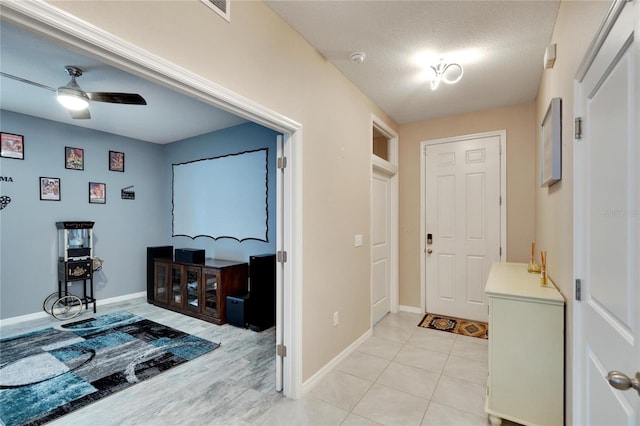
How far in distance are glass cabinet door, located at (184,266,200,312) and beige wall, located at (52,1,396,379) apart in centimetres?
216

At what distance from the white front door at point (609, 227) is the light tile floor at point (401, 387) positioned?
2.84 feet

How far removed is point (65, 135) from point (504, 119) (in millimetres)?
5821

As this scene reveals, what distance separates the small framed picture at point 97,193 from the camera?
4.47m

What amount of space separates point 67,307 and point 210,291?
207 centimetres

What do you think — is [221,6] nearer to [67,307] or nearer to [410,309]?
[410,309]

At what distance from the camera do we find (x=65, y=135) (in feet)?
13.8

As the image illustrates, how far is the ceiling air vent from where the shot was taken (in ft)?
4.89

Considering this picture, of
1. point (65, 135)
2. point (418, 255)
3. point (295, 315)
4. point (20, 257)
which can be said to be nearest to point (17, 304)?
point (20, 257)

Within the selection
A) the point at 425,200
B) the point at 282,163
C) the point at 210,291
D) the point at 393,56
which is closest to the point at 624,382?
the point at 282,163

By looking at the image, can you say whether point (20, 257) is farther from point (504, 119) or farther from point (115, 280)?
point (504, 119)

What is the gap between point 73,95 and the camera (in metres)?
2.53

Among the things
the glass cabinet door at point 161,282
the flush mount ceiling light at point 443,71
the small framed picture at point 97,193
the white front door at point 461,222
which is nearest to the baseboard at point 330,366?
the white front door at point 461,222

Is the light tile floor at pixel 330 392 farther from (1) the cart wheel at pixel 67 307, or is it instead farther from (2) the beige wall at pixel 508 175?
(1) the cart wheel at pixel 67 307

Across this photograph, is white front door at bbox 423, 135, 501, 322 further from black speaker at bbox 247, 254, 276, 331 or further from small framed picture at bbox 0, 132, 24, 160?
small framed picture at bbox 0, 132, 24, 160
